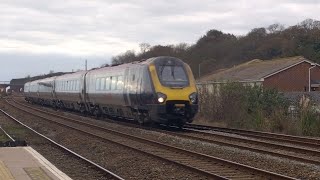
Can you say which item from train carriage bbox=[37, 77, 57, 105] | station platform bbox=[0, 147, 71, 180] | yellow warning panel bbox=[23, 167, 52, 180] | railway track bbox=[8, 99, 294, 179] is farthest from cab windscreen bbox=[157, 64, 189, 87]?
train carriage bbox=[37, 77, 57, 105]

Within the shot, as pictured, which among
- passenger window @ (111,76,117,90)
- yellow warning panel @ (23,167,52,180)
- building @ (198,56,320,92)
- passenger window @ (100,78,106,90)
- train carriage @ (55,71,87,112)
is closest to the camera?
yellow warning panel @ (23,167,52,180)

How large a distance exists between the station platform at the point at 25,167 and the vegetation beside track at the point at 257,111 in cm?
1308

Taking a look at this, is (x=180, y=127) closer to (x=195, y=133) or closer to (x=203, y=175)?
(x=195, y=133)

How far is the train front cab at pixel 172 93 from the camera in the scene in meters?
20.8

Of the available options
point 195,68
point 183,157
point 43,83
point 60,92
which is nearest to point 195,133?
point 183,157

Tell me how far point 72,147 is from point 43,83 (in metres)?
37.5

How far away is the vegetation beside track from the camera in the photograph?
22.6 metres

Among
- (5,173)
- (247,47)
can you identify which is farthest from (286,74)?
(5,173)

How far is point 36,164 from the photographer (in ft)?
37.4

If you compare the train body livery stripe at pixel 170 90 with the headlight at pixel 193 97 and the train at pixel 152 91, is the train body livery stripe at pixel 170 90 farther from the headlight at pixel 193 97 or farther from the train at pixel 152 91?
the headlight at pixel 193 97

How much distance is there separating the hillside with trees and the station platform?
218ft

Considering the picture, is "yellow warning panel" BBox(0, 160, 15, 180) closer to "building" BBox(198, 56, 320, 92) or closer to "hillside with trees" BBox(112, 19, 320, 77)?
"building" BBox(198, 56, 320, 92)

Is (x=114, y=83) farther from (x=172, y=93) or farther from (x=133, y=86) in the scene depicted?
(x=172, y=93)

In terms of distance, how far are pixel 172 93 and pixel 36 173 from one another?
11323 millimetres
